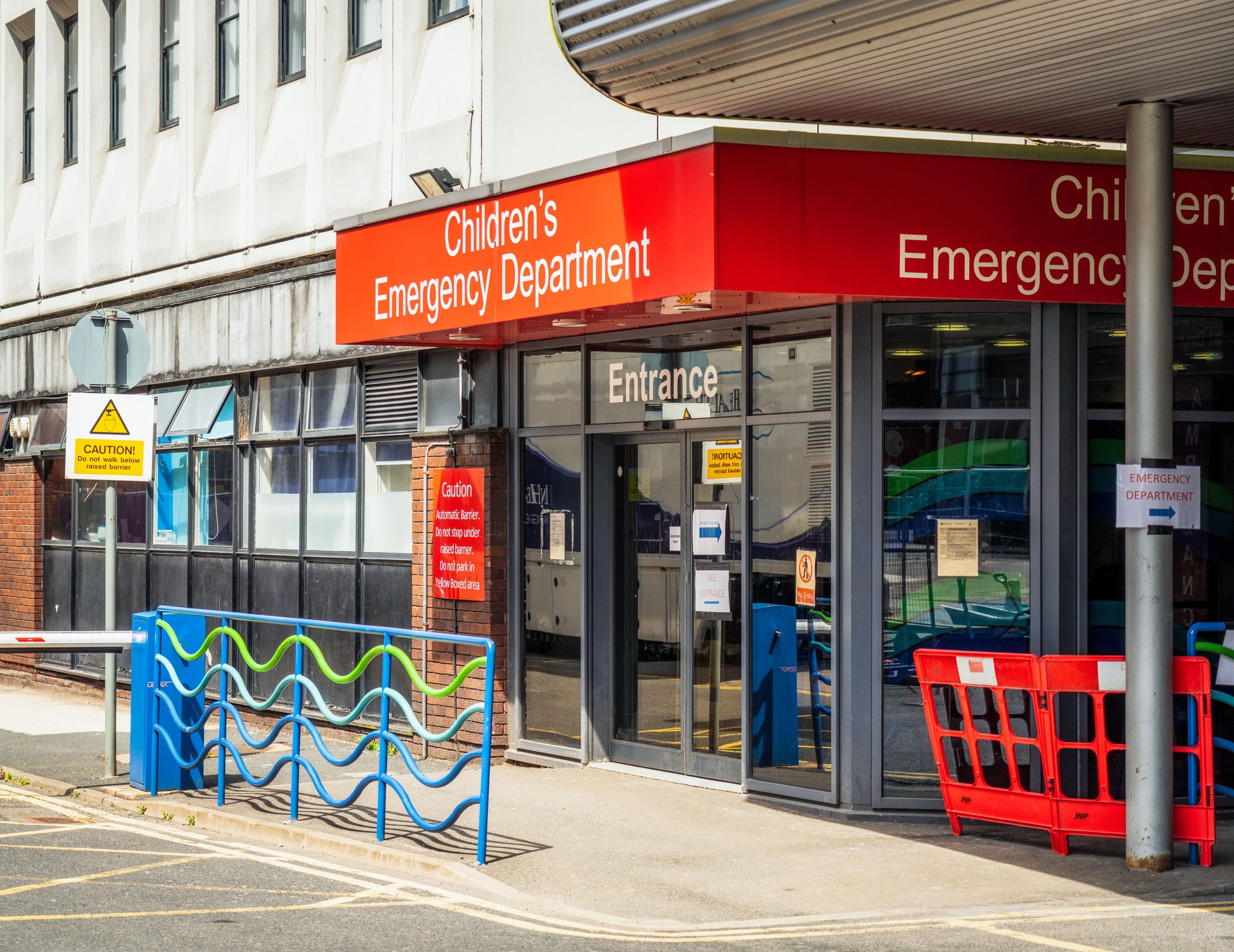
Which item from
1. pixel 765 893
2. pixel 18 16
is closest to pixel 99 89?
pixel 18 16

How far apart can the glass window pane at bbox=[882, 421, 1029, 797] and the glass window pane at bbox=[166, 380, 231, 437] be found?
310 inches

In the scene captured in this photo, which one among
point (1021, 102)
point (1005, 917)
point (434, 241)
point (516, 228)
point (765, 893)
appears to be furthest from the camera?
point (434, 241)

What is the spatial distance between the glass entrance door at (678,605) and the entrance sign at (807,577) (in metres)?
0.58

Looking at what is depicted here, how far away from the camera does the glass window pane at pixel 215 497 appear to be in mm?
15133

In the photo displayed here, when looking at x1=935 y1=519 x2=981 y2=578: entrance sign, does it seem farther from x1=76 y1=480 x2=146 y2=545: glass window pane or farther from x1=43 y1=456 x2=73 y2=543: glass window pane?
x1=43 y1=456 x2=73 y2=543: glass window pane

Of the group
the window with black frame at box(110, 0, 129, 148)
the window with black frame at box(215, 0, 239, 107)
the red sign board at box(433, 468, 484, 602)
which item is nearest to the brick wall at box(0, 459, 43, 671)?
the window with black frame at box(110, 0, 129, 148)

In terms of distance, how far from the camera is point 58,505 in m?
18.4

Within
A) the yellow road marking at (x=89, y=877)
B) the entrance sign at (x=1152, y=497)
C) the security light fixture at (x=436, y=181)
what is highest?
the security light fixture at (x=436, y=181)

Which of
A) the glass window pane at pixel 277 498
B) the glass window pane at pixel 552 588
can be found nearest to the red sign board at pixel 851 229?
the glass window pane at pixel 552 588

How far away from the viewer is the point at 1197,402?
967cm

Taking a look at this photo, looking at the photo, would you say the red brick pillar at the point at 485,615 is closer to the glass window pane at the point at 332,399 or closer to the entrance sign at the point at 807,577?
the glass window pane at the point at 332,399

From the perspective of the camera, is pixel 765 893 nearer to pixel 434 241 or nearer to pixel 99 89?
pixel 434 241

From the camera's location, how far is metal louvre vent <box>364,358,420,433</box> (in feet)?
41.7

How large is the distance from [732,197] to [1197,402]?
3277 millimetres
